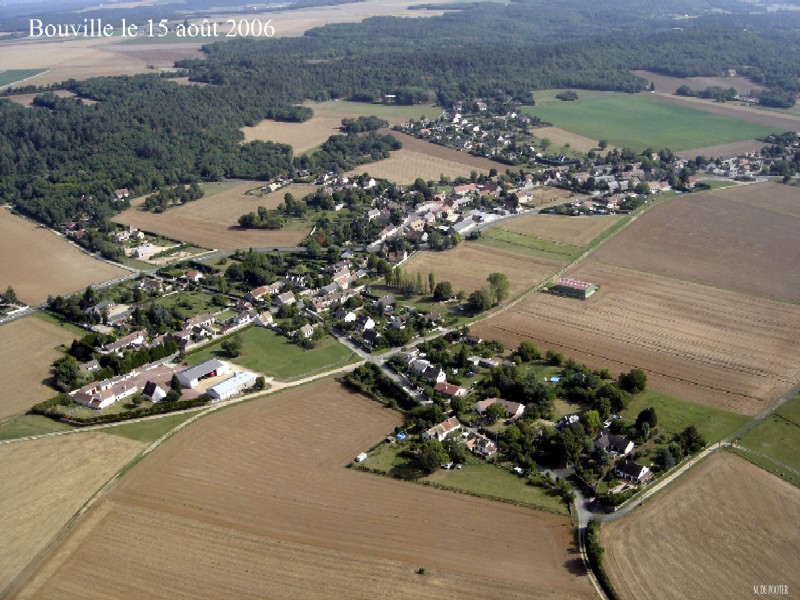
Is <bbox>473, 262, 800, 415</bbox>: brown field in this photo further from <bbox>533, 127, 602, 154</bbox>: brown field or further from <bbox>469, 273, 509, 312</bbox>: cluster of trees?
<bbox>533, 127, 602, 154</bbox>: brown field

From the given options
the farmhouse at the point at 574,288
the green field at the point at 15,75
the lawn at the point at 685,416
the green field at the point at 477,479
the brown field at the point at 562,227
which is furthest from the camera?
the green field at the point at 15,75

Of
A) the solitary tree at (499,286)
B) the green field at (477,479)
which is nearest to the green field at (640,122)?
the solitary tree at (499,286)

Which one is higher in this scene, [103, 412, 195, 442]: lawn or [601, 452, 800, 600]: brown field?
[601, 452, 800, 600]: brown field

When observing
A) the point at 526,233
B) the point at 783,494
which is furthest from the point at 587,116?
the point at 783,494

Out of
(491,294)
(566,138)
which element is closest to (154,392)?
(491,294)

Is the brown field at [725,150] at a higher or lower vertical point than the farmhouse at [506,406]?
higher

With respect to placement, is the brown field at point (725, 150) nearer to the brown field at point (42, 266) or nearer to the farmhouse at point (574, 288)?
the farmhouse at point (574, 288)

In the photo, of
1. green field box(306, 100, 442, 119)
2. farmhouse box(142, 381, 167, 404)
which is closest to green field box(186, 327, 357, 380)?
farmhouse box(142, 381, 167, 404)
